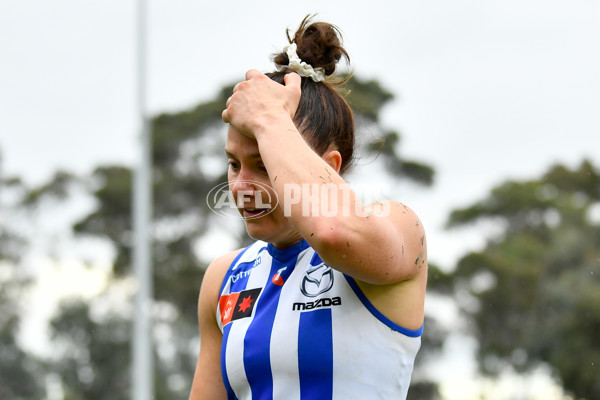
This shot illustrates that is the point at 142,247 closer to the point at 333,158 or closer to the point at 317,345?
the point at 333,158

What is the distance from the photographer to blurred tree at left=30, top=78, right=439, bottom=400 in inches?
803

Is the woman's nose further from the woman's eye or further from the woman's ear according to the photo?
the woman's ear

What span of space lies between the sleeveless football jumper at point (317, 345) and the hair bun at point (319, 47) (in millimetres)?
621

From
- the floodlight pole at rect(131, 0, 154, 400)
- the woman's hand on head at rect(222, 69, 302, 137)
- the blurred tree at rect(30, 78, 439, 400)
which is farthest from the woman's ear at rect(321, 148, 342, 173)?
the blurred tree at rect(30, 78, 439, 400)

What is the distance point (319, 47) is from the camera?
2658 mm

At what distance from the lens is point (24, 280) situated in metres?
22.5

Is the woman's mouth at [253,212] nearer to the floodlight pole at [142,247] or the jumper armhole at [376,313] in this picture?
the jumper armhole at [376,313]

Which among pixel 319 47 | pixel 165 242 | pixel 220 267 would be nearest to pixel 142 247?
pixel 165 242

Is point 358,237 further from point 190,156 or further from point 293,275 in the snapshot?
point 190,156

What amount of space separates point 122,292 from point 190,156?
382cm

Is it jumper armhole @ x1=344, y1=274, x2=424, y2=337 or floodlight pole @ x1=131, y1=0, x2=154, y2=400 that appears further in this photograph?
floodlight pole @ x1=131, y1=0, x2=154, y2=400

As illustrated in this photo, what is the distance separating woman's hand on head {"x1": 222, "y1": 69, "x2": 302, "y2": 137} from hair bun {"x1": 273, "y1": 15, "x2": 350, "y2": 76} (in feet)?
0.94

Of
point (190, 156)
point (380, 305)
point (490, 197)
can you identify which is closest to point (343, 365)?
point (380, 305)

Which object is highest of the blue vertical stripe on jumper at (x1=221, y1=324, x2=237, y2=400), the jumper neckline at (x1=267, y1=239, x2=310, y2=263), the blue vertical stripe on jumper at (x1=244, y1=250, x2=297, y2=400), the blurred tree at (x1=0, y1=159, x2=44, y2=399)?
the jumper neckline at (x1=267, y1=239, x2=310, y2=263)
